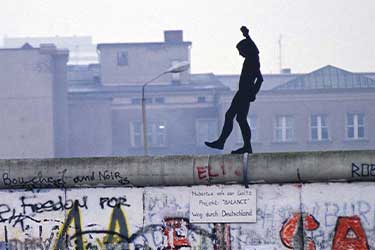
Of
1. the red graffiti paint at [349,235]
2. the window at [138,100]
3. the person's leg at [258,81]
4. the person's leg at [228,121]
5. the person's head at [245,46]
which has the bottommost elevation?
the red graffiti paint at [349,235]

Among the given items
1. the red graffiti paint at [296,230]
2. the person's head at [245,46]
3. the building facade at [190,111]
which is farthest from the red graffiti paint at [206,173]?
the building facade at [190,111]

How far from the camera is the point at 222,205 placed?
610 inches

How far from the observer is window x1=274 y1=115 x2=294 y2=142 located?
83500 mm

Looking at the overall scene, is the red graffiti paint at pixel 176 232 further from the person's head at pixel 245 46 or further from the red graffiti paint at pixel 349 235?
the person's head at pixel 245 46

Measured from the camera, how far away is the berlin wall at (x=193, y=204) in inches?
590

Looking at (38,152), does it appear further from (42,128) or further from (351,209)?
(351,209)

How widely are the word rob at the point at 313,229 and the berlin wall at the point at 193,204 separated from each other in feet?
0.05

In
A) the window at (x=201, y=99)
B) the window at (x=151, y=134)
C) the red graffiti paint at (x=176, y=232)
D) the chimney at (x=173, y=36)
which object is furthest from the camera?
the chimney at (x=173, y=36)

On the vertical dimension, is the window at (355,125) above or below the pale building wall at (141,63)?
below

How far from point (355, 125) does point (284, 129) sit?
18.8ft

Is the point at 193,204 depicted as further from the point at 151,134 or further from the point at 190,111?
the point at 151,134

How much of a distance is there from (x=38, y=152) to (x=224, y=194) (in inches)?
2440

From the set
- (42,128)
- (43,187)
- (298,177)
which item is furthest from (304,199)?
(42,128)

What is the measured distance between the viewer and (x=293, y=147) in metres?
86.0
